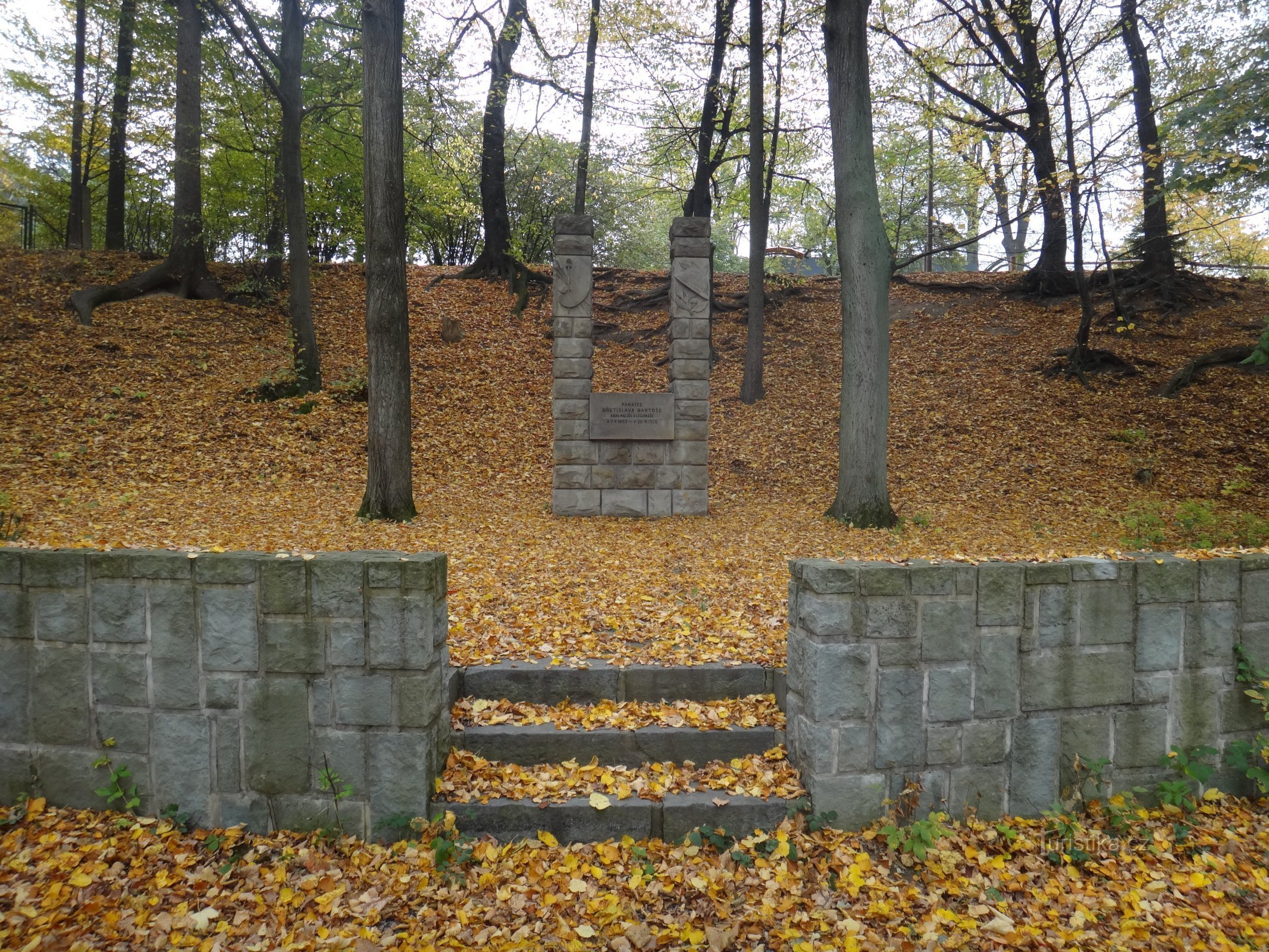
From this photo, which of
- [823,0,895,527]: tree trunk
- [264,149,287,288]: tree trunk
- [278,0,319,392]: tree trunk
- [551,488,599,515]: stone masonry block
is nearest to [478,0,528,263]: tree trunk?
[278,0,319,392]: tree trunk

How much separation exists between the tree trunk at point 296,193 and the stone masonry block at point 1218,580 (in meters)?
12.0

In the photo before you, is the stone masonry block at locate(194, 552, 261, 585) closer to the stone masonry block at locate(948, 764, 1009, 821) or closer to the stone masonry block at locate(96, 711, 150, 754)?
the stone masonry block at locate(96, 711, 150, 754)

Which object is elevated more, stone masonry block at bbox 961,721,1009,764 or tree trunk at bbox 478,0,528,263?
tree trunk at bbox 478,0,528,263

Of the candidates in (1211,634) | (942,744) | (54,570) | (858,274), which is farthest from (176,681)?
(858,274)

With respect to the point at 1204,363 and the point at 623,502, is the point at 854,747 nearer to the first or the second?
the point at 623,502

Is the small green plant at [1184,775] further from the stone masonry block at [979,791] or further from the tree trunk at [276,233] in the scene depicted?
the tree trunk at [276,233]

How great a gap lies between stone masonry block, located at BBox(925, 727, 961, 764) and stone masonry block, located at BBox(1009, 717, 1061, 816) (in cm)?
32

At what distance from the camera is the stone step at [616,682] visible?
161 inches

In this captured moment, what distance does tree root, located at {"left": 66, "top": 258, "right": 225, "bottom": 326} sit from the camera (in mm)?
13195

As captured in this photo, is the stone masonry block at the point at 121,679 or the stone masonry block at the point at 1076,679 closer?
the stone masonry block at the point at 121,679

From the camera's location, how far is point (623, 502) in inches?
369

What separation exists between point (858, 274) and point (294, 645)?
7108 mm

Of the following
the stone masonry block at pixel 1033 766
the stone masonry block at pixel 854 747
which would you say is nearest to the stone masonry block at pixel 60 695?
the stone masonry block at pixel 854 747

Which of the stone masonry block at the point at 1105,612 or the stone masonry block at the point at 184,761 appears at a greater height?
the stone masonry block at the point at 1105,612
